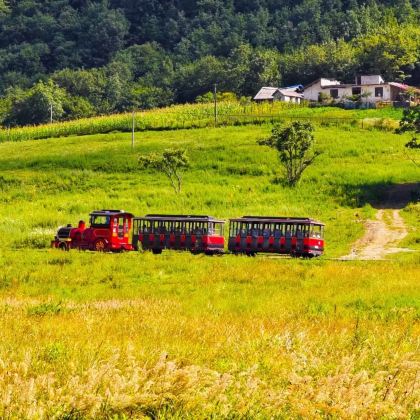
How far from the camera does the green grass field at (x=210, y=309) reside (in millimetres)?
8344

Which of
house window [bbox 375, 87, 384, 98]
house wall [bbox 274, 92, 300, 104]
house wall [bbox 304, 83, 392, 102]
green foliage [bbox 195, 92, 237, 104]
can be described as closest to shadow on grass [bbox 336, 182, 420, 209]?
house wall [bbox 304, 83, 392, 102]

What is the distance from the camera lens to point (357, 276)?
29.0 meters

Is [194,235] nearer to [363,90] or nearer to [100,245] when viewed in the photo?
[100,245]

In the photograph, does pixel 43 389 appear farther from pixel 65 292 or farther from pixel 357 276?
pixel 357 276

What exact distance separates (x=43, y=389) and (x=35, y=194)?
58784 millimetres

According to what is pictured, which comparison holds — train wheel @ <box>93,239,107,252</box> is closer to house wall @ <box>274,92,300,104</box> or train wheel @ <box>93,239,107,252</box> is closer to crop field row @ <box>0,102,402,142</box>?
crop field row @ <box>0,102,402,142</box>

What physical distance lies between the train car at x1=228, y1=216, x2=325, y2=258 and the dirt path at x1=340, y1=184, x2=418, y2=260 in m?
2.18

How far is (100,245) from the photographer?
4369 cm

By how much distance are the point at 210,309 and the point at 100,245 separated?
79.3 ft

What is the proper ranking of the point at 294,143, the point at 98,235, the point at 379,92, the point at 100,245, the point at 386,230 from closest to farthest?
the point at 100,245 → the point at 98,235 → the point at 386,230 → the point at 294,143 → the point at 379,92

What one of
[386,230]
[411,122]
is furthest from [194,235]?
[411,122]

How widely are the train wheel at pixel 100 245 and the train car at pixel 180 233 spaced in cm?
217

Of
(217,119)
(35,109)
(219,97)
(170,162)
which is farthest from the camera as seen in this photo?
(35,109)

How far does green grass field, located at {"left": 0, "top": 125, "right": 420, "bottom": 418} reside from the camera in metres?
8.34
